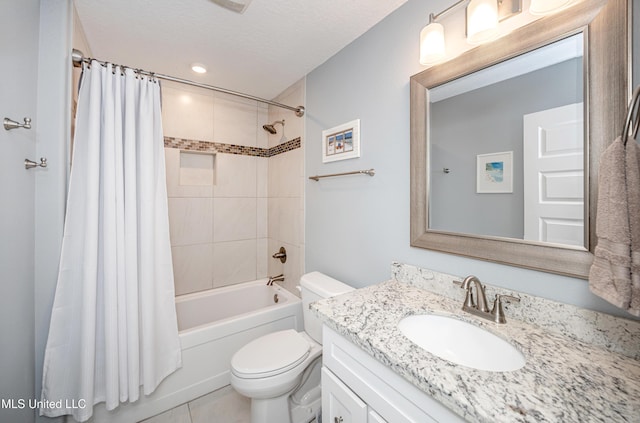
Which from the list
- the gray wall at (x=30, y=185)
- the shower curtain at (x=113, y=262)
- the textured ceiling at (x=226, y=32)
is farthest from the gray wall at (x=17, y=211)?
the textured ceiling at (x=226, y=32)

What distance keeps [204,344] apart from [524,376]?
5.68 feet

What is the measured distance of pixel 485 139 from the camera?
3.42 ft

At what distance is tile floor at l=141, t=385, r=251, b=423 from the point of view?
4.98 feet

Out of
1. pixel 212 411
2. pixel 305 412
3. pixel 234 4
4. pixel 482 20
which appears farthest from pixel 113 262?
pixel 482 20

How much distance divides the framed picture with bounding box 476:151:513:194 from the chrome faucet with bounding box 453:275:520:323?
38 cm

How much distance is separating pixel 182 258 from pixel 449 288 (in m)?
2.18

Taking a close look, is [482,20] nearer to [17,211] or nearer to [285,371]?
[285,371]

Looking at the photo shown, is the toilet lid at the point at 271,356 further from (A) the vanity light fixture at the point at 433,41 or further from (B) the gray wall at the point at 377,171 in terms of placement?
(A) the vanity light fixture at the point at 433,41

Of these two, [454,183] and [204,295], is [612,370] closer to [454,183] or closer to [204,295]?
[454,183]

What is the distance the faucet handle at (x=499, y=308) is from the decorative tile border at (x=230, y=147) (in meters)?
1.77

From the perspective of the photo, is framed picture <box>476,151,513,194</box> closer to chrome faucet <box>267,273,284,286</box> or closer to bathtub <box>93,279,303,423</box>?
bathtub <box>93,279,303,423</box>

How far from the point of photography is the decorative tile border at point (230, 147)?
87.5 inches

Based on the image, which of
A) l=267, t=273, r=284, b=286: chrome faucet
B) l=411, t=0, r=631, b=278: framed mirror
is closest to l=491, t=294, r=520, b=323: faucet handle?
l=411, t=0, r=631, b=278: framed mirror

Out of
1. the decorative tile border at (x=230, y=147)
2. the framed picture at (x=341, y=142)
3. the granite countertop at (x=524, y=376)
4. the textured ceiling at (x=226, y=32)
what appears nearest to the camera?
the granite countertop at (x=524, y=376)
